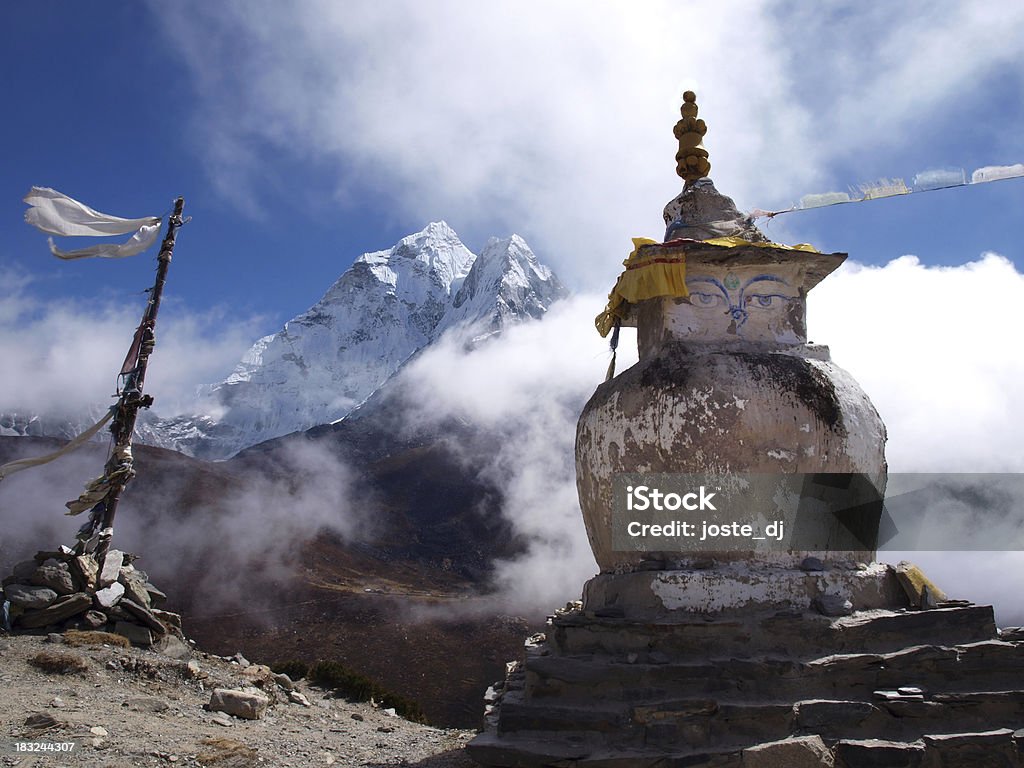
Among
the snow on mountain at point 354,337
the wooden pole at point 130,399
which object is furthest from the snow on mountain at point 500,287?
the wooden pole at point 130,399

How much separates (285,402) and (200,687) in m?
93.1

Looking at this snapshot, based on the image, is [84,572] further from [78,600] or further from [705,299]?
[705,299]

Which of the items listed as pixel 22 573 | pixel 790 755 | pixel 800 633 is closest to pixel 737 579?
pixel 800 633

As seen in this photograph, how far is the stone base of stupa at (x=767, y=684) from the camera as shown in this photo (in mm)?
4145

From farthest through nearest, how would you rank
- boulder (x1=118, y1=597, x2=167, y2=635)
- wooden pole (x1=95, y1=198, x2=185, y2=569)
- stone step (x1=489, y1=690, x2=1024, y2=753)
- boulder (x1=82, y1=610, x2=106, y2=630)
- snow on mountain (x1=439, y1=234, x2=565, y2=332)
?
1. snow on mountain (x1=439, y1=234, x2=565, y2=332)
2. wooden pole (x1=95, y1=198, x2=185, y2=569)
3. boulder (x1=118, y1=597, x2=167, y2=635)
4. boulder (x1=82, y1=610, x2=106, y2=630)
5. stone step (x1=489, y1=690, x2=1024, y2=753)

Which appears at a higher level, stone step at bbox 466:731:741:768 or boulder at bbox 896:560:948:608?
boulder at bbox 896:560:948:608

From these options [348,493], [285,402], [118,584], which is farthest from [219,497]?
[285,402]

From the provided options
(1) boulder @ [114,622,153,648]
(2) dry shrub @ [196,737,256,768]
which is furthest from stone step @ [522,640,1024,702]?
(1) boulder @ [114,622,153,648]

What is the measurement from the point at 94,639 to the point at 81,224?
4627mm

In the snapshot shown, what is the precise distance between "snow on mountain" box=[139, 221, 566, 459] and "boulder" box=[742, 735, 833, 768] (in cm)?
7915

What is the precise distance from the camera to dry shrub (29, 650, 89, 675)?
21.1 ft

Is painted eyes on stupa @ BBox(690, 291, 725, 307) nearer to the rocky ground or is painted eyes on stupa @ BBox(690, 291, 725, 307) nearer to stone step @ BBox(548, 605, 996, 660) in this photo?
stone step @ BBox(548, 605, 996, 660)

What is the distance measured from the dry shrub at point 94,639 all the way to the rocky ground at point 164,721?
0.06m

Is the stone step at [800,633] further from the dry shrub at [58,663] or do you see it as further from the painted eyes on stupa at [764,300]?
the dry shrub at [58,663]
